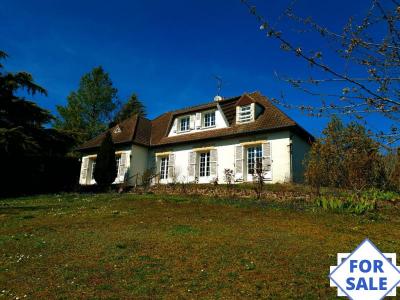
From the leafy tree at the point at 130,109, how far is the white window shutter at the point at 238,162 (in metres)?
23.7

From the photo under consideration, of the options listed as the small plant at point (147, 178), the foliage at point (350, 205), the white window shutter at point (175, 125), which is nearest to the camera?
the foliage at point (350, 205)

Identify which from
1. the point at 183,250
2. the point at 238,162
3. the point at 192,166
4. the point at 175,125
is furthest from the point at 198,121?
the point at 183,250

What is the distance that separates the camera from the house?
19750 millimetres

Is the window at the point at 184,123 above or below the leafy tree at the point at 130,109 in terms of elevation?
below

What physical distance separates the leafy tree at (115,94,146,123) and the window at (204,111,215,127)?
64.9 feet

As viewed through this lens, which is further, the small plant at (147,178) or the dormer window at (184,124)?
the dormer window at (184,124)

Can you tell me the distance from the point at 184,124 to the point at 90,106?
1860 cm

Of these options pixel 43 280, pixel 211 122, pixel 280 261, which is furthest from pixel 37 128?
pixel 280 261

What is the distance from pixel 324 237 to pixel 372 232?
1709mm

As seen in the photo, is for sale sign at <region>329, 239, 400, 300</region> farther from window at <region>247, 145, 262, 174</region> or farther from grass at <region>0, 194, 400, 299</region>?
window at <region>247, 145, 262, 174</region>

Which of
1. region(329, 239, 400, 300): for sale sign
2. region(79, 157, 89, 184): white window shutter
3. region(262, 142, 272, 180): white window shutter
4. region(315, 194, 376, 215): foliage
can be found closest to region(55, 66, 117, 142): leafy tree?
region(79, 157, 89, 184): white window shutter

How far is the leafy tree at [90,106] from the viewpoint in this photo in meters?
38.9

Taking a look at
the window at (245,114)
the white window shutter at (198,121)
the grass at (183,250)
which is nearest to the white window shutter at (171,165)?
the white window shutter at (198,121)

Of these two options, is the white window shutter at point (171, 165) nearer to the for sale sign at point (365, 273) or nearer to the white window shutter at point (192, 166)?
the white window shutter at point (192, 166)
